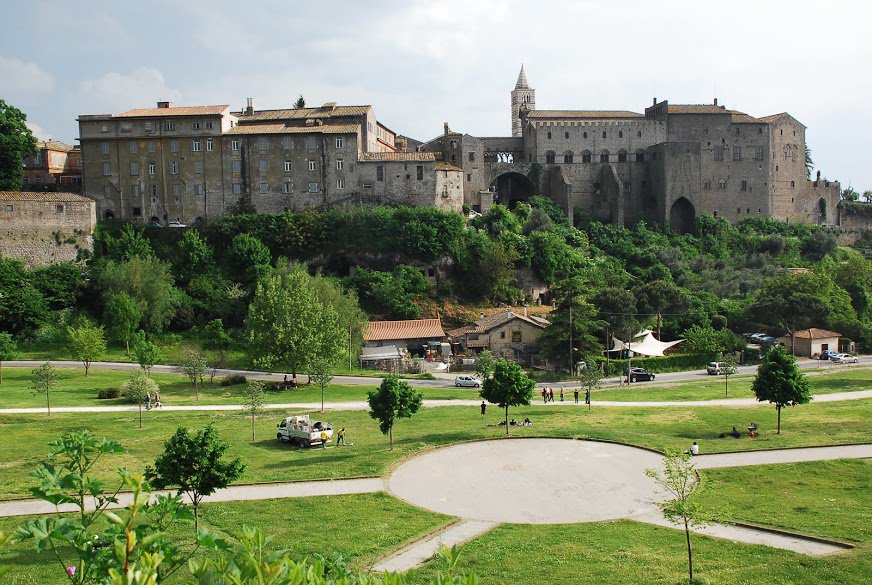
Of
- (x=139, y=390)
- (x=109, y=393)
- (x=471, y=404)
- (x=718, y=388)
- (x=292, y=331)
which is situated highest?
(x=292, y=331)

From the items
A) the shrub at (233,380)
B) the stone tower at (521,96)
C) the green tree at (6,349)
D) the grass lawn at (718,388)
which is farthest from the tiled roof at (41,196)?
the stone tower at (521,96)

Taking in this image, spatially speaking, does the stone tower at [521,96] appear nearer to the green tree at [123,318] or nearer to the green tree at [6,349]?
the green tree at [123,318]

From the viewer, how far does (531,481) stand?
83.6ft

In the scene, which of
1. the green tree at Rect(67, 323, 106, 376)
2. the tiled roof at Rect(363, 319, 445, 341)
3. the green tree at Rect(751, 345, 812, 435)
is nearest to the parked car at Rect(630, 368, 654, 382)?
A: the tiled roof at Rect(363, 319, 445, 341)

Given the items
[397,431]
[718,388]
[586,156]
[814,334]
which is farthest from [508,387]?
[586,156]

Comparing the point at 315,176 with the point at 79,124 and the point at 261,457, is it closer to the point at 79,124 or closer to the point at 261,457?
the point at 79,124

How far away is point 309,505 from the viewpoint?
74.4 feet

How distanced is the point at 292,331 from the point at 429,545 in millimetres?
29066

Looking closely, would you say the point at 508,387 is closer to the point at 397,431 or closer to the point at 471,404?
the point at 397,431

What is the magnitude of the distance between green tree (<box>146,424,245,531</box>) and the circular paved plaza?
246 inches

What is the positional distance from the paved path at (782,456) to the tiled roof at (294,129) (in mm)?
49775

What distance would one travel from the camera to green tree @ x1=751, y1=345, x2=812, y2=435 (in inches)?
1282

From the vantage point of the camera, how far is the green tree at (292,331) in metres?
46.8

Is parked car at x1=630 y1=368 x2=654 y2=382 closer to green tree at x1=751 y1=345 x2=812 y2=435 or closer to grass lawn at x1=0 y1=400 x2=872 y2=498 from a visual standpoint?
grass lawn at x1=0 y1=400 x2=872 y2=498
